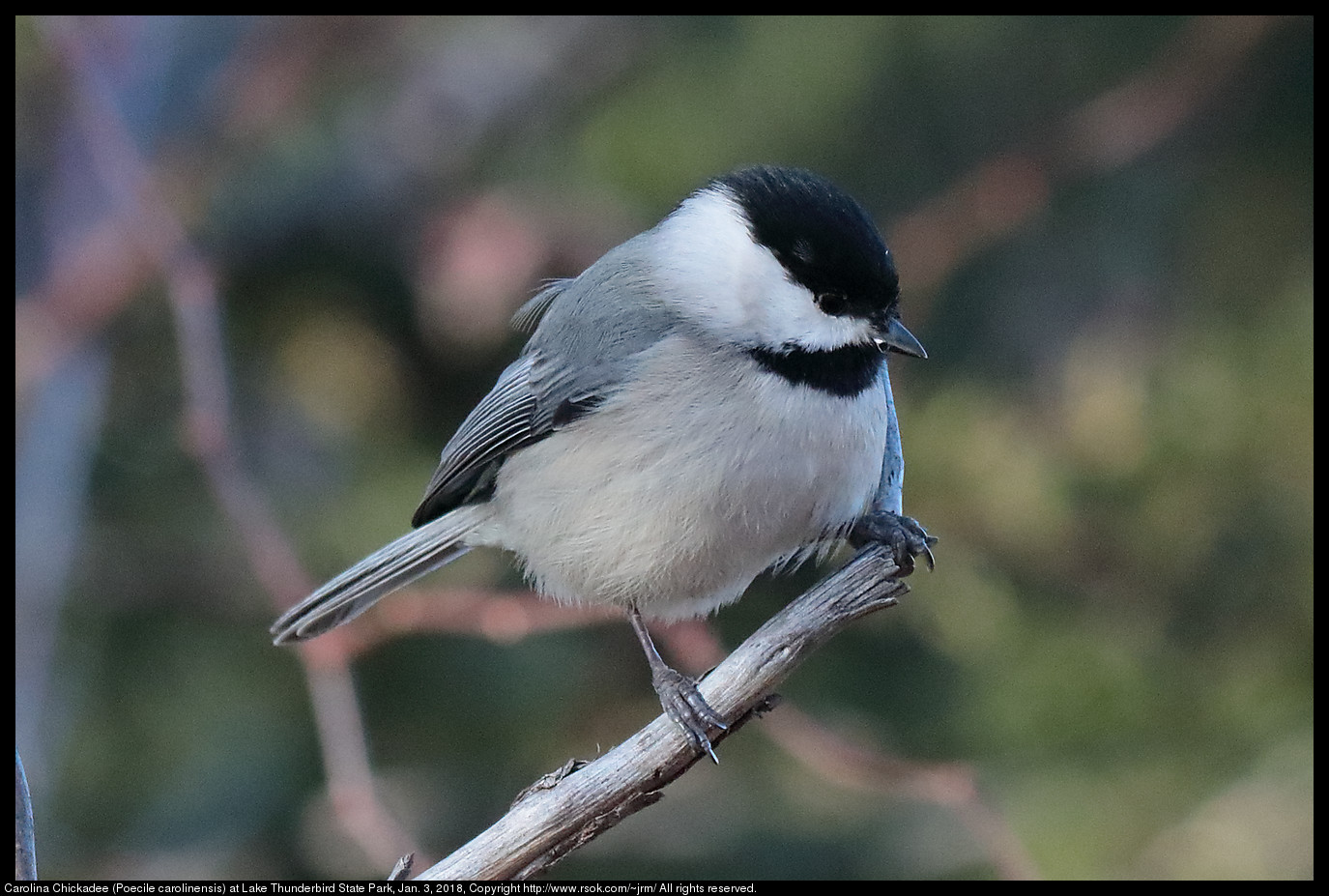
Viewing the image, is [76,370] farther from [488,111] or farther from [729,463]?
[729,463]

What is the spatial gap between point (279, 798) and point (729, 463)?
48.4 inches

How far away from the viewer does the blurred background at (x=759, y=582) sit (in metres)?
1.82

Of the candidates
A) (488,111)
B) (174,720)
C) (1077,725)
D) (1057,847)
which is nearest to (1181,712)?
(1077,725)

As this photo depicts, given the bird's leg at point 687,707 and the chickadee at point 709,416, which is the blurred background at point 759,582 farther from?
the bird's leg at point 687,707

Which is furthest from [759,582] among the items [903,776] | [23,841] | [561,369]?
[23,841]

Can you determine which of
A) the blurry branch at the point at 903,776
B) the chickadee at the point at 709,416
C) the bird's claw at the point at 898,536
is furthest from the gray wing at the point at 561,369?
the blurry branch at the point at 903,776

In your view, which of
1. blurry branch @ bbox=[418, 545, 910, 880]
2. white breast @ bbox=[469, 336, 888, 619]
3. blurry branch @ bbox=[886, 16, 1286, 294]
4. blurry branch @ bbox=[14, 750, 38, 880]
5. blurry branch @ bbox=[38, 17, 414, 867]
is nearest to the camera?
blurry branch @ bbox=[14, 750, 38, 880]

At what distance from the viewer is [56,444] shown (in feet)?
6.66

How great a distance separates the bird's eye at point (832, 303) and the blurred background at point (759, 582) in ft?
2.04

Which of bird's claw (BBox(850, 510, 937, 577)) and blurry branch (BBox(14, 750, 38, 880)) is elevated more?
blurry branch (BBox(14, 750, 38, 880))

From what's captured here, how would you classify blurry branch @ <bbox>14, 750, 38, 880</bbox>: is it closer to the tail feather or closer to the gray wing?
the tail feather

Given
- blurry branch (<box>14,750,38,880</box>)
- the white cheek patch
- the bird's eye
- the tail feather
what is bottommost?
blurry branch (<box>14,750,38,880</box>)

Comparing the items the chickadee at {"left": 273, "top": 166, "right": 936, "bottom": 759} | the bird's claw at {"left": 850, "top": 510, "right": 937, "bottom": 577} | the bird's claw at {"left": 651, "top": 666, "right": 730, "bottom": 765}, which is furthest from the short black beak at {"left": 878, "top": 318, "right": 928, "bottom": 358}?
the bird's claw at {"left": 651, "top": 666, "right": 730, "bottom": 765}

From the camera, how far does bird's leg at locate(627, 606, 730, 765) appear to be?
117cm
